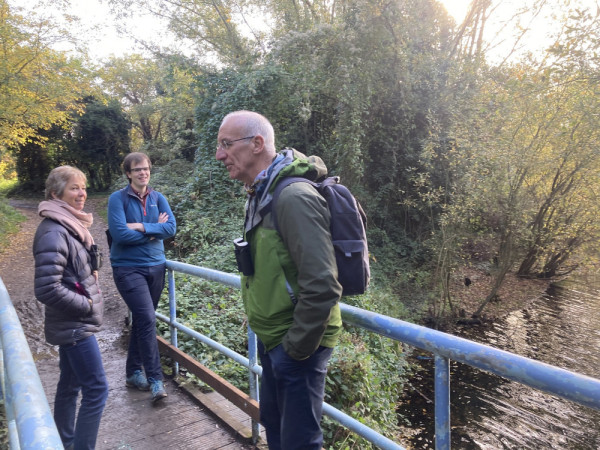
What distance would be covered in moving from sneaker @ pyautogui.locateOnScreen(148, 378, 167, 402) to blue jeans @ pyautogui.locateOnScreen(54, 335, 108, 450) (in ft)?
2.88

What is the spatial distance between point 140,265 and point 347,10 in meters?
11.0

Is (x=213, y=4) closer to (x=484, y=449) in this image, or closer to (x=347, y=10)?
(x=347, y=10)

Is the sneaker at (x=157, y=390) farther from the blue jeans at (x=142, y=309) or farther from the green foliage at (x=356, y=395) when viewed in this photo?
the green foliage at (x=356, y=395)

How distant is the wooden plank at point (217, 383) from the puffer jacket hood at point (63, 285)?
3.87 ft

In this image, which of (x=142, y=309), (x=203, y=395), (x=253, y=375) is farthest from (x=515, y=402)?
(x=142, y=309)

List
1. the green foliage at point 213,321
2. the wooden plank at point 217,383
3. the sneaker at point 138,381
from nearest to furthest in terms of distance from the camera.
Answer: the wooden plank at point 217,383 < the sneaker at point 138,381 < the green foliage at point 213,321

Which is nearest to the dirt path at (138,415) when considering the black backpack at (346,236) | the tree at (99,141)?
the black backpack at (346,236)

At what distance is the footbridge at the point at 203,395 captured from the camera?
1090mm

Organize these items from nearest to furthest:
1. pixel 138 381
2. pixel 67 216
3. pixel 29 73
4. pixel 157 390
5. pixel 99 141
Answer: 1. pixel 67 216
2. pixel 157 390
3. pixel 138 381
4. pixel 29 73
5. pixel 99 141

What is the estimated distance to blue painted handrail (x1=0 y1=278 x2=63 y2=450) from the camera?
880 millimetres

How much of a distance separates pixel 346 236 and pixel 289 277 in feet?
0.96

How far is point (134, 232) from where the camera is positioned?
3385 mm

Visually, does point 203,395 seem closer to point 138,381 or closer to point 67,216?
point 138,381

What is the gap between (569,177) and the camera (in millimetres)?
11141
